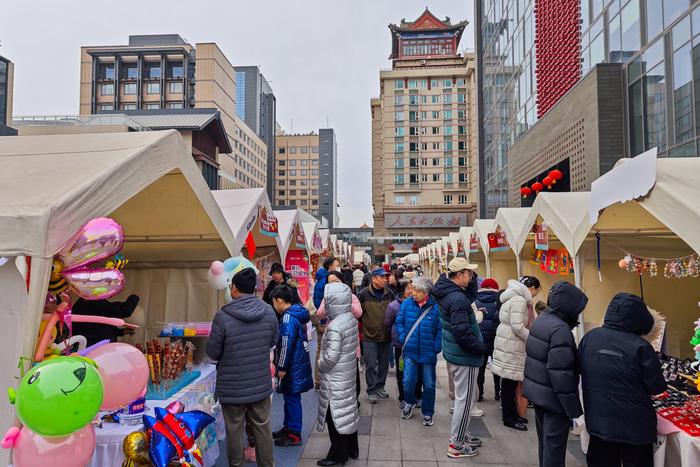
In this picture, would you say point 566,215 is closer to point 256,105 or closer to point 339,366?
point 339,366

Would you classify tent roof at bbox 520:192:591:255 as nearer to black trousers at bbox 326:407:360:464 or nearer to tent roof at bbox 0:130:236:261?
black trousers at bbox 326:407:360:464

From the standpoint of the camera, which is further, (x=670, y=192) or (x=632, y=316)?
(x=670, y=192)

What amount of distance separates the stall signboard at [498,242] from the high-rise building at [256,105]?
96.8 meters

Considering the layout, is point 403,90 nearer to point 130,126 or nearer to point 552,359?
point 130,126

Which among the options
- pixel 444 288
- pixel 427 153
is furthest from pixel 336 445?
pixel 427 153

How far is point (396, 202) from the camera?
60156 millimetres

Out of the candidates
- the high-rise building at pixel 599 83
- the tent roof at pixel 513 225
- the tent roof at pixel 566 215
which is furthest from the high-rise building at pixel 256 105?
the tent roof at pixel 566 215

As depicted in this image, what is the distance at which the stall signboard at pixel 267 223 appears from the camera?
23.1ft

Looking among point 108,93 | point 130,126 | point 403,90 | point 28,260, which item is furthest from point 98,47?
point 28,260

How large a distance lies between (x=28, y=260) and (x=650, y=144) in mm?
12524

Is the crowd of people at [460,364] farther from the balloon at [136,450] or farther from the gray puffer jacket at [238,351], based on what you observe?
the balloon at [136,450]

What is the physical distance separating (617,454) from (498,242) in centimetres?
688

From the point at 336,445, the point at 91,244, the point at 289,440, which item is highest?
the point at 91,244

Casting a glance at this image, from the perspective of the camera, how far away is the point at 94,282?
266 cm
